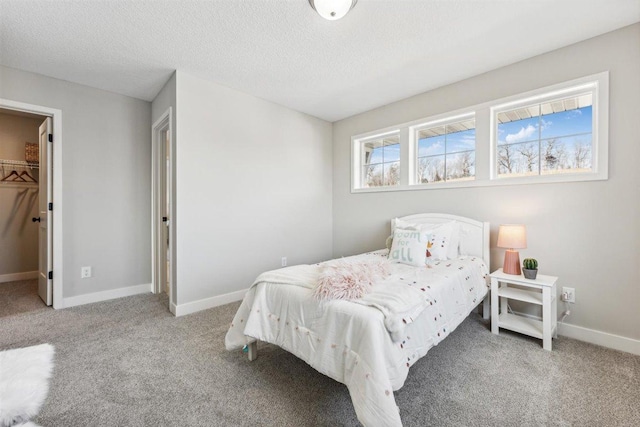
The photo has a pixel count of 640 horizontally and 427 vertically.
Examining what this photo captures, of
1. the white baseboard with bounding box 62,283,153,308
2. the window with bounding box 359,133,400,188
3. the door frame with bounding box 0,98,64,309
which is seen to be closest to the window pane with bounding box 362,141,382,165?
the window with bounding box 359,133,400,188

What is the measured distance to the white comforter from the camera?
123 cm

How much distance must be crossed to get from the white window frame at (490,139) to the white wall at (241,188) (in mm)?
777

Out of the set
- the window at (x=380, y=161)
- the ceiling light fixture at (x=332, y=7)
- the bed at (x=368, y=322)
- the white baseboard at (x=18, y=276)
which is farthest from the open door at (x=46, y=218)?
the window at (x=380, y=161)

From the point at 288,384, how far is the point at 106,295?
281cm

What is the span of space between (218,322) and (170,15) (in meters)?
2.59

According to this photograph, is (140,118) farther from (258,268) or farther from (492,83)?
(492,83)

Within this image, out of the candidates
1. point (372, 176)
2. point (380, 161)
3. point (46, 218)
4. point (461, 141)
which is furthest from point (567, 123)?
point (46, 218)

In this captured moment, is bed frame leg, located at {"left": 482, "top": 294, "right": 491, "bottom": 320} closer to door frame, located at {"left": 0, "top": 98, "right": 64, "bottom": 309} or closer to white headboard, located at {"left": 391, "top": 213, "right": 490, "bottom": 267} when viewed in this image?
white headboard, located at {"left": 391, "top": 213, "right": 490, "bottom": 267}

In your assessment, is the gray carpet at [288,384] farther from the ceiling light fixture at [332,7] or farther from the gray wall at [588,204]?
the ceiling light fixture at [332,7]

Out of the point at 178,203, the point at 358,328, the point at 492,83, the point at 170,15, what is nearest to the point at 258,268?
the point at 178,203

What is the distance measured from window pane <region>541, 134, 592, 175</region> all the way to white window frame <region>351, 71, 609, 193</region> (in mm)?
109

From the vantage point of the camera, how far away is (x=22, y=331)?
238 centimetres

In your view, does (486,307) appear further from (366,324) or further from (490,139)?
(366,324)

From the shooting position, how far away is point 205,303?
297cm
